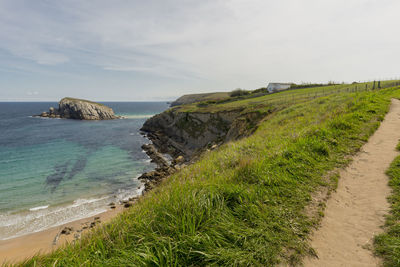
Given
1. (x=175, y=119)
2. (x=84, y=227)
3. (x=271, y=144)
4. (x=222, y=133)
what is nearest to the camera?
(x=271, y=144)

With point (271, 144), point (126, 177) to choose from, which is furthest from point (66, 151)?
point (271, 144)

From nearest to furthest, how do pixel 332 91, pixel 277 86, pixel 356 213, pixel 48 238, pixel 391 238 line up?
pixel 391 238 < pixel 356 213 < pixel 48 238 < pixel 332 91 < pixel 277 86

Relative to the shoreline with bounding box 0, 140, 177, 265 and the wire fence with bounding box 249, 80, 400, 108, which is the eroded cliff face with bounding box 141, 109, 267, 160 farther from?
the shoreline with bounding box 0, 140, 177, 265

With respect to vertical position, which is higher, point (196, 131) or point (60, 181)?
point (196, 131)

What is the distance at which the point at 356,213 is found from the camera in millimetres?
4574

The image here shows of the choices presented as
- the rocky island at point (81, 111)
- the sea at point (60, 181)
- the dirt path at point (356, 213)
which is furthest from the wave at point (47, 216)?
the rocky island at point (81, 111)

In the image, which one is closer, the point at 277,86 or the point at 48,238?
the point at 48,238

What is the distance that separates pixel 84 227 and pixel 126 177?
11611 mm

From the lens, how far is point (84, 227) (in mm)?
15914

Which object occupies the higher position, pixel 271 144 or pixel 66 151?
pixel 271 144

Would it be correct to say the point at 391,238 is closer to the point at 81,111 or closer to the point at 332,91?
the point at 332,91

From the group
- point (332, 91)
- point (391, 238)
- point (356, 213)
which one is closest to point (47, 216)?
point (356, 213)

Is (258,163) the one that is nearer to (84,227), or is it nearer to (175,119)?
(84,227)

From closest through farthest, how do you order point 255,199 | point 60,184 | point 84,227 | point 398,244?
1. point 398,244
2. point 255,199
3. point 84,227
4. point 60,184
